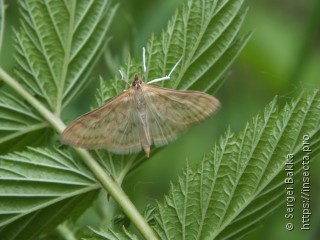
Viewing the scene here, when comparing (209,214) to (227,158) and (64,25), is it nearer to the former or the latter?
(227,158)

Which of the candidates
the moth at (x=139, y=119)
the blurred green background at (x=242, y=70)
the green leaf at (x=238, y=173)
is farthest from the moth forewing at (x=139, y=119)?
the blurred green background at (x=242, y=70)

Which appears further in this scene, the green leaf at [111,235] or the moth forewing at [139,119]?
the moth forewing at [139,119]

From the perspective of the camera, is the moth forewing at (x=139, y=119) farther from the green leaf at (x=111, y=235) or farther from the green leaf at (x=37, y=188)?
A: the green leaf at (x=111, y=235)

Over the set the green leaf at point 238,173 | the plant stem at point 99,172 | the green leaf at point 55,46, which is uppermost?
the green leaf at point 55,46

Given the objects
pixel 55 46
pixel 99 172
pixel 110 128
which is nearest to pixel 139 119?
pixel 110 128

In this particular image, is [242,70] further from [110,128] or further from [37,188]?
[37,188]

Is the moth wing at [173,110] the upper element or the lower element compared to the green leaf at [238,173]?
upper

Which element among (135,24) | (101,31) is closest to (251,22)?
(135,24)
